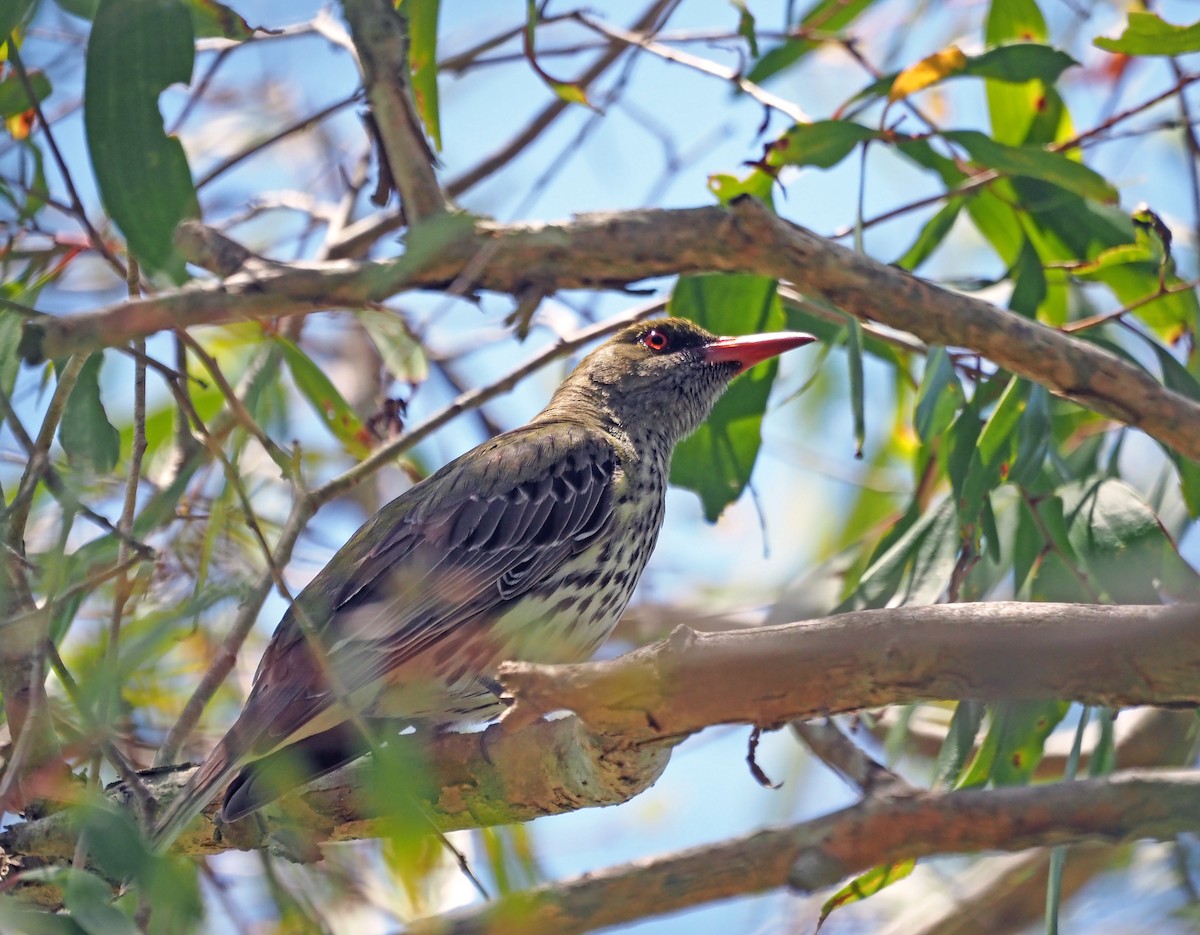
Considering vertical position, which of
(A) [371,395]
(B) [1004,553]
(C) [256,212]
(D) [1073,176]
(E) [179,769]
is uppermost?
(C) [256,212]

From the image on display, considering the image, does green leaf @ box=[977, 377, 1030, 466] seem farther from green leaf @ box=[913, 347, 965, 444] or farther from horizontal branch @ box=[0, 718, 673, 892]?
horizontal branch @ box=[0, 718, 673, 892]

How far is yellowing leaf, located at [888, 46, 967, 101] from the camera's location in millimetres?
4195

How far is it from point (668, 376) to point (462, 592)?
4.72 feet

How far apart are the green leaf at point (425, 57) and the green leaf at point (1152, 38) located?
1942 millimetres

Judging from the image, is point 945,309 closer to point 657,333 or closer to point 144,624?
point 657,333

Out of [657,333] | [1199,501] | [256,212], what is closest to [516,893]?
[1199,501]

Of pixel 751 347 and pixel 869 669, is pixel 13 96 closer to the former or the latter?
pixel 751 347

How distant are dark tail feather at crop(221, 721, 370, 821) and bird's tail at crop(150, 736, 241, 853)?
0.18 feet

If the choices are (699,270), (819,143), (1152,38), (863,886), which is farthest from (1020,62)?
(863,886)

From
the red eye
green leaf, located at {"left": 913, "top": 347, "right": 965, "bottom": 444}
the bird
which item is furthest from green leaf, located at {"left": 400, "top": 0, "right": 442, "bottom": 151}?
green leaf, located at {"left": 913, "top": 347, "right": 965, "bottom": 444}

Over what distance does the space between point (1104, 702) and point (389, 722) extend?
2392 millimetres

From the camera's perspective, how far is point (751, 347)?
15.6 feet

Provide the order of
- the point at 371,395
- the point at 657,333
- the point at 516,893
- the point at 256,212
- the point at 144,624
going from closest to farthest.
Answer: the point at 516,893, the point at 144,624, the point at 657,333, the point at 256,212, the point at 371,395

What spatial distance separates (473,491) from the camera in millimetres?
4359
